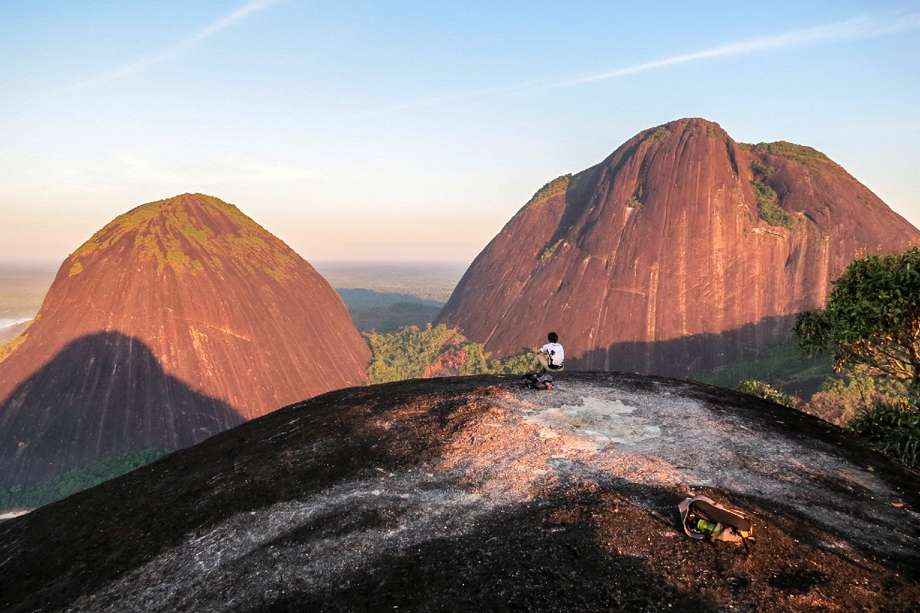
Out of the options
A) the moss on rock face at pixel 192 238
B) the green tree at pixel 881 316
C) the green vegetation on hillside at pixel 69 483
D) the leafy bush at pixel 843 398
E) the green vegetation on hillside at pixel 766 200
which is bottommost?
the green vegetation on hillside at pixel 69 483

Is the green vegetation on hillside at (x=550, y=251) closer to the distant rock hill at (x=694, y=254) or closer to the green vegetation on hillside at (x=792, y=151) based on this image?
the distant rock hill at (x=694, y=254)

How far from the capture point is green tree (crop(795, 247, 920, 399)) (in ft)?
56.6

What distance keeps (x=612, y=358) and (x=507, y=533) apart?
73.7 meters

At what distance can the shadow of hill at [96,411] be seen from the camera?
56.4 meters

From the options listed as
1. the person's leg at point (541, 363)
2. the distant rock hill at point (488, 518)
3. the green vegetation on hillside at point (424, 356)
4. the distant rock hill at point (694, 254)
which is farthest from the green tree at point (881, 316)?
the distant rock hill at point (694, 254)

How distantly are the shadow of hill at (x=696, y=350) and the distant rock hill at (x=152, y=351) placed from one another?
151 feet

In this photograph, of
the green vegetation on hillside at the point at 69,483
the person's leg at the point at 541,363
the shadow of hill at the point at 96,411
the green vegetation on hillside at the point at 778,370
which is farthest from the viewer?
the green vegetation on hillside at the point at 778,370

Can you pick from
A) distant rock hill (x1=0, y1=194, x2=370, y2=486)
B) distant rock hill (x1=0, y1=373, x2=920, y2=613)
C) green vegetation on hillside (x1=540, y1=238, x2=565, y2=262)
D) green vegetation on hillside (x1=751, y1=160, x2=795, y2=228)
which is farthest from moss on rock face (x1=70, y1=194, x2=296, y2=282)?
green vegetation on hillside (x1=751, y1=160, x2=795, y2=228)

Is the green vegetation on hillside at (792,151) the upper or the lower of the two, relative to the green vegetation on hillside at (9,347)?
upper

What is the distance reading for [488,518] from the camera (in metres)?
11.3

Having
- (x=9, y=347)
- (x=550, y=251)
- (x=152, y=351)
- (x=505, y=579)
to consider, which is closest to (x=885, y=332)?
(x=505, y=579)

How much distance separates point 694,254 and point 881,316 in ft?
233

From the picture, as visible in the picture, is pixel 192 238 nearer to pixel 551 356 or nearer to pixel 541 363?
pixel 541 363

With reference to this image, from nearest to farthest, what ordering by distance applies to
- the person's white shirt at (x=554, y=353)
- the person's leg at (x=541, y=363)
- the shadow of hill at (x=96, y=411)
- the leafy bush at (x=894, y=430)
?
the leafy bush at (x=894, y=430) → the person's white shirt at (x=554, y=353) → the person's leg at (x=541, y=363) → the shadow of hill at (x=96, y=411)
